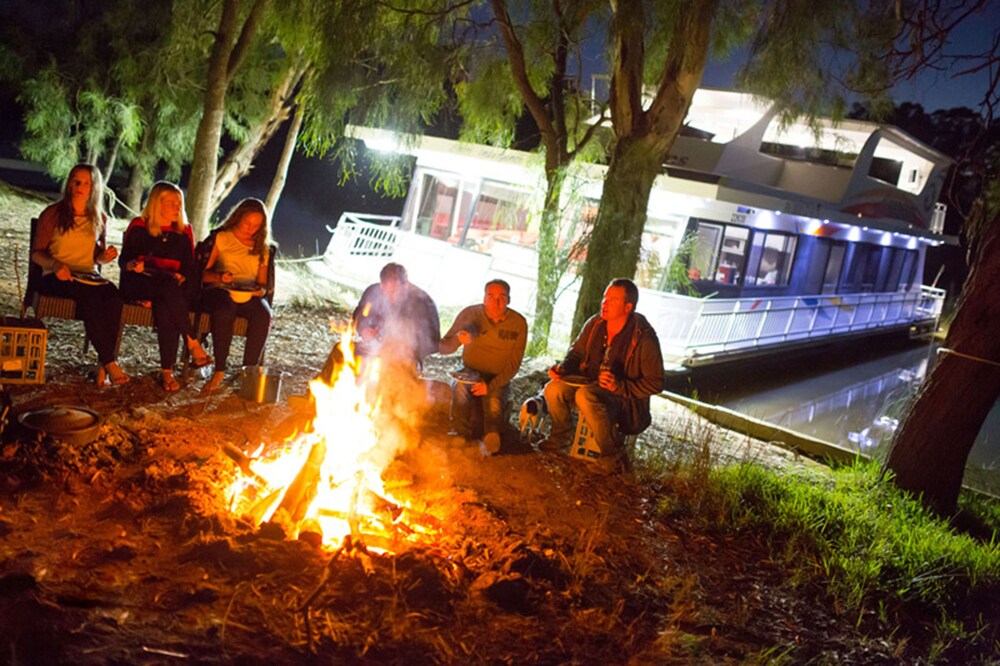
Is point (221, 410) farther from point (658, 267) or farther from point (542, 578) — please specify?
point (658, 267)

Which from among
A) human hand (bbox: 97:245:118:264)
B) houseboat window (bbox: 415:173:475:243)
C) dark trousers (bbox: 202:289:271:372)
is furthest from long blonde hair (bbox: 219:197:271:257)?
houseboat window (bbox: 415:173:475:243)

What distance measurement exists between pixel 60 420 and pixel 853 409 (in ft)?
41.3

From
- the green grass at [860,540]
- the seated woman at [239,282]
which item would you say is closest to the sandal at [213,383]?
the seated woman at [239,282]

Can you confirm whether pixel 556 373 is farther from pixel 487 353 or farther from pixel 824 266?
pixel 824 266

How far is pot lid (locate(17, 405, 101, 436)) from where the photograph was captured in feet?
13.9

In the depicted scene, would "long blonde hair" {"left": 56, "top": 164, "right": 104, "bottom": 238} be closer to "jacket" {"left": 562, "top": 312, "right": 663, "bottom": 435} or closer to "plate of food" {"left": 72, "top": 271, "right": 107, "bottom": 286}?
"plate of food" {"left": 72, "top": 271, "right": 107, "bottom": 286}

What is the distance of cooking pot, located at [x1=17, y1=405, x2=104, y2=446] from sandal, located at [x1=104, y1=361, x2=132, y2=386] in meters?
1.34

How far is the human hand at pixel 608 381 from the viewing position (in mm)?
5590

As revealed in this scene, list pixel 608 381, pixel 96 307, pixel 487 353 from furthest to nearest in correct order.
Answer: pixel 487 353
pixel 96 307
pixel 608 381

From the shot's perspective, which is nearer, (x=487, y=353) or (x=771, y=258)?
(x=487, y=353)

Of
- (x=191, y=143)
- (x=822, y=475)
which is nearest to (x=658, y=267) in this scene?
(x=822, y=475)

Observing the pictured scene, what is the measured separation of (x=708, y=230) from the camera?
14844 mm

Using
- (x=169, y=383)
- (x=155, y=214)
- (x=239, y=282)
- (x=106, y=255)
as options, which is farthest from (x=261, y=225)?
(x=169, y=383)

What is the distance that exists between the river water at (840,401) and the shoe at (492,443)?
592cm
